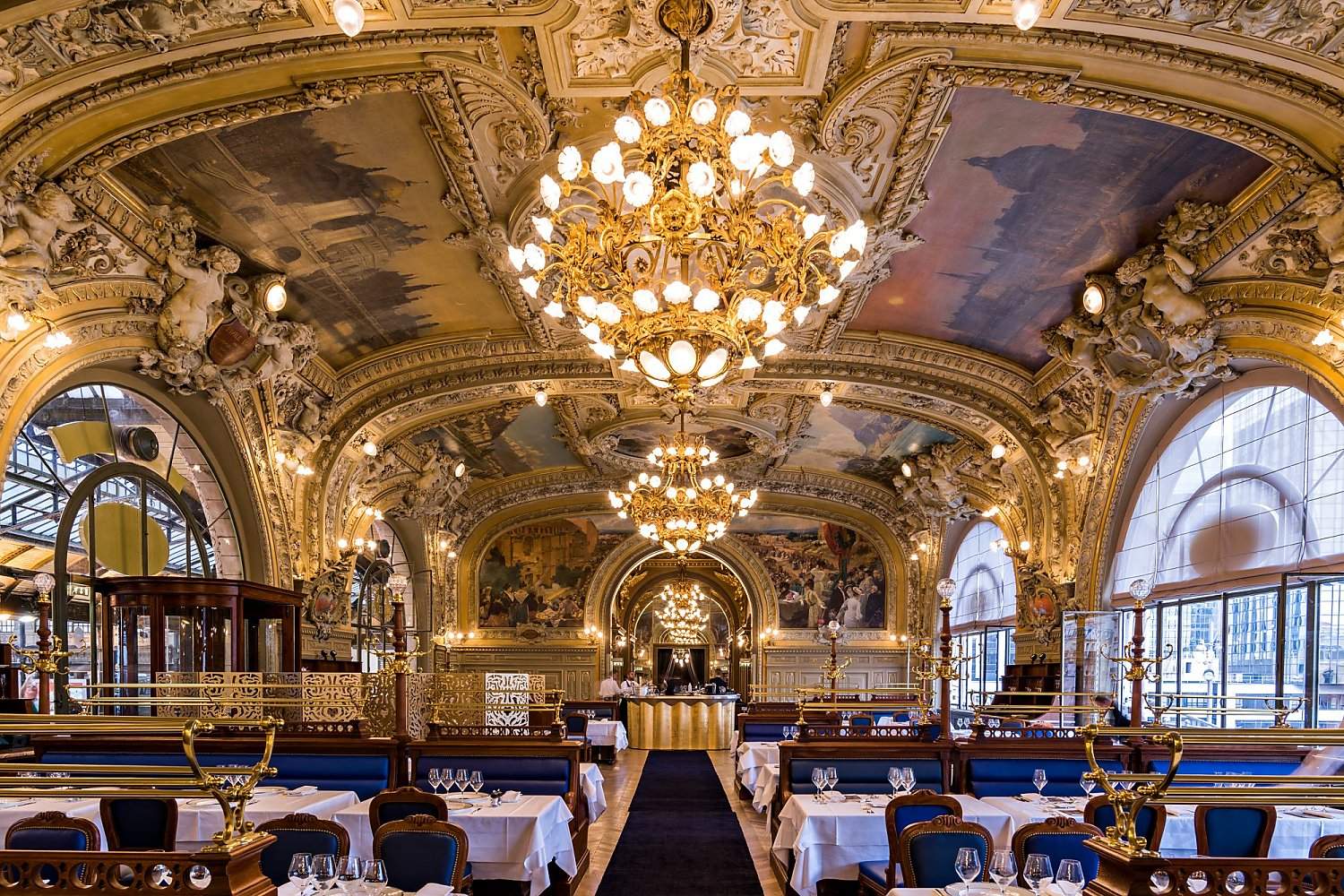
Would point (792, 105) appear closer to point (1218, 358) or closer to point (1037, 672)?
point (1218, 358)

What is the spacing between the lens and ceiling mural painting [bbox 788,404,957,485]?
16.8 meters

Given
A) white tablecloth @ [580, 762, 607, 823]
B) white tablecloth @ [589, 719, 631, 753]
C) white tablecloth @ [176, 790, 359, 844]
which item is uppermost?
→ white tablecloth @ [176, 790, 359, 844]

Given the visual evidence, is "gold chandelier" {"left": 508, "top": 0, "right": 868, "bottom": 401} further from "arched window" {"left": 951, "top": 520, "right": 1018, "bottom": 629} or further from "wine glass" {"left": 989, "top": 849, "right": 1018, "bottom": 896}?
"arched window" {"left": 951, "top": 520, "right": 1018, "bottom": 629}

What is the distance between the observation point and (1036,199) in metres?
8.87

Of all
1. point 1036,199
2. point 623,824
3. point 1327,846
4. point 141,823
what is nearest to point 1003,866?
point 1327,846

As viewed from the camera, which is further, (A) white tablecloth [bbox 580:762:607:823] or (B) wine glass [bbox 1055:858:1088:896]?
(A) white tablecloth [bbox 580:762:607:823]

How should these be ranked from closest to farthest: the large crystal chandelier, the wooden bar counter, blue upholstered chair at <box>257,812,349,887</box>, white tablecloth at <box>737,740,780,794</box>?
blue upholstered chair at <box>257,812,349,887</box>, white tablecloth at <box>737,740,780,794</box>, the wooden bar counter, the large crystal chandelier

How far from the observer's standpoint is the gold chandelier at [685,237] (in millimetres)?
5648

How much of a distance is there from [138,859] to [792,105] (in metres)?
6.22

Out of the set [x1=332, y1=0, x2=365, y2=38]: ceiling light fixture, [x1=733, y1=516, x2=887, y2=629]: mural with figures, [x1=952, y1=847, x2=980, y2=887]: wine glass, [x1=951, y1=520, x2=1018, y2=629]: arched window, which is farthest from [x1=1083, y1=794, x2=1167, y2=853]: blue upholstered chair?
[x1=733, y1=516, x2=887, y2=629]: mural with figures

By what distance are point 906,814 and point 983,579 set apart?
15.9 metres

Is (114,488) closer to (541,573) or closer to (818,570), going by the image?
(541,573)

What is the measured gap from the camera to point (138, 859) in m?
3.26

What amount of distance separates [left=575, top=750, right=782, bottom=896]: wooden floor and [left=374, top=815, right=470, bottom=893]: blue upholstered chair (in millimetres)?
3488
